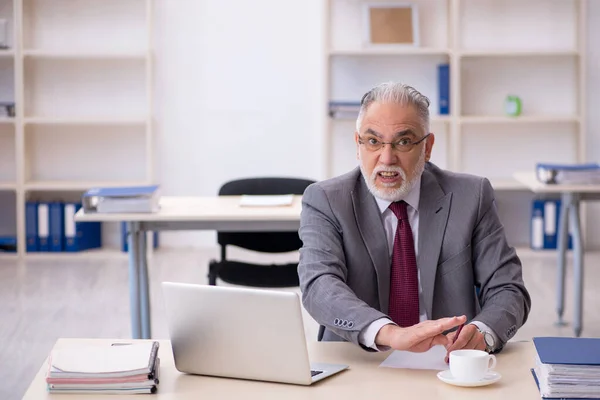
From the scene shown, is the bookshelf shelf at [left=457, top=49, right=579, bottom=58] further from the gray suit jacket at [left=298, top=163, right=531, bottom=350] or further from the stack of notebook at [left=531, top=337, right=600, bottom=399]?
the stack of notebook at [left=531, top=337, right=600, bottom=399]

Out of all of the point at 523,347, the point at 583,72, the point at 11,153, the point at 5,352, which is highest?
the point at 583,72

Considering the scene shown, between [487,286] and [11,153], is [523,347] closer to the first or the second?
[487,286]

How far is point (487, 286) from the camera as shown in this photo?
244 centimetres

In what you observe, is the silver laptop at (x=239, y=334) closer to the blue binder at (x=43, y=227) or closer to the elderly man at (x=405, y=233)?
the elderly man at (x=405, y=233)

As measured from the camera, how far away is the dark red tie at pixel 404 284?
2.46m

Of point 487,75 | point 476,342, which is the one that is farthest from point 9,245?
point 476,342

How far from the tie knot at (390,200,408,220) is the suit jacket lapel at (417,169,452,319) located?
0.04 m

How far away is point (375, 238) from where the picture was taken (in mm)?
2465

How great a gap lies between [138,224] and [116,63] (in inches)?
119

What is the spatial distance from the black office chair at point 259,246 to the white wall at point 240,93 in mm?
2298

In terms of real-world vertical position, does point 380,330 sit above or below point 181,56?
below

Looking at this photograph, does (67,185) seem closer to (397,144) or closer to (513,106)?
(513,106)

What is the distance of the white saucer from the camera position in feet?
6.19

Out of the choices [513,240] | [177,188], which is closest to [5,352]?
[177,188]
